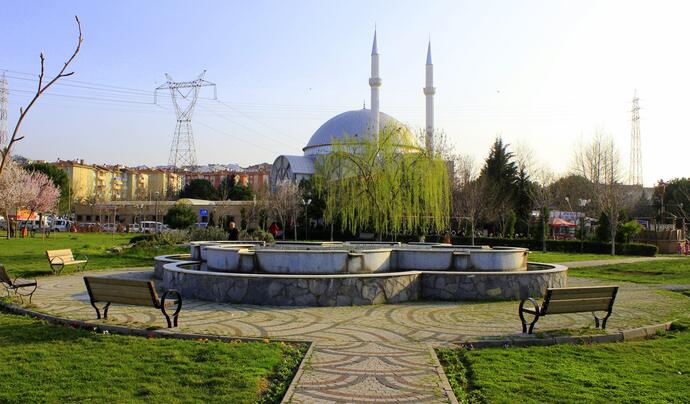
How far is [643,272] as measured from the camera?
17312mm

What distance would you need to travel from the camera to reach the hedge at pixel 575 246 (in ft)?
90.8

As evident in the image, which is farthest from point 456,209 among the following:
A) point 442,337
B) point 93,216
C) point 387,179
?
point 93,216

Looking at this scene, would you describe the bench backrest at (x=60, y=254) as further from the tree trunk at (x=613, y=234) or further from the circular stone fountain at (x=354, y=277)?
the tree trunk at (x=613, y=234)

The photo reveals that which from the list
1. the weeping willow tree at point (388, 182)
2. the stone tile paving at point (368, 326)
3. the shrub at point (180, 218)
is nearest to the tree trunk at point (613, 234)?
the weeping willow tree at point (388, 182)

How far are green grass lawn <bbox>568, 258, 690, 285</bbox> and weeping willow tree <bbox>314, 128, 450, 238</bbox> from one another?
20.3 feet

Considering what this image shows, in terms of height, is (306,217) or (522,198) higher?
(522,198)

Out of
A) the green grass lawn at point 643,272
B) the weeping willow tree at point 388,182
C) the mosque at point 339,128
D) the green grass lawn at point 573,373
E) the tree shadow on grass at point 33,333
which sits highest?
the mosque at point 339,128

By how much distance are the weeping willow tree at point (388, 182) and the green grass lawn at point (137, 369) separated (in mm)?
15949

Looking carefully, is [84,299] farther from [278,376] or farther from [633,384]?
[633,384]

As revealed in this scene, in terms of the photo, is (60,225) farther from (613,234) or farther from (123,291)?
(123,291)

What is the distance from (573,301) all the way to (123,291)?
554 cm

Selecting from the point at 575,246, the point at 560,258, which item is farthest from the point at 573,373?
the point at 575,246

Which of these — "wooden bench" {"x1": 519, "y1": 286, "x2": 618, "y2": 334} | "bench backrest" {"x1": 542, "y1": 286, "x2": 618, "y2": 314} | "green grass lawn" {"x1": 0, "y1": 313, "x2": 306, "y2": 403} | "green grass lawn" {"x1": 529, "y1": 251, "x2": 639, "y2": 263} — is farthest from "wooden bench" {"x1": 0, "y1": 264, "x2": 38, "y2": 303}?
"green grass lawn" {"x1": 529, "y1": 251, "x2": 639, "y2": 263}

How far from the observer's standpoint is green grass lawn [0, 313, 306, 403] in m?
4.34
